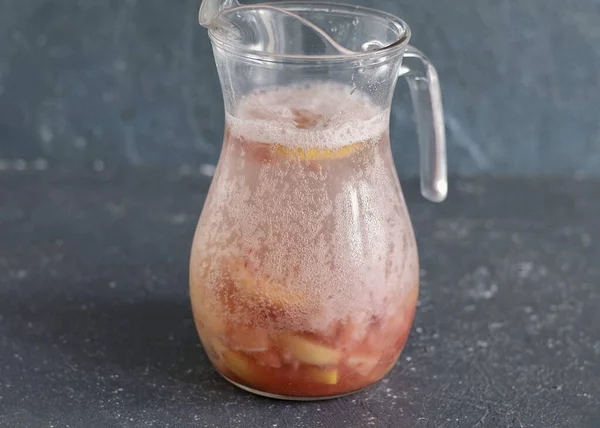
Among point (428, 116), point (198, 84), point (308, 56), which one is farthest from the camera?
point (198, 84)

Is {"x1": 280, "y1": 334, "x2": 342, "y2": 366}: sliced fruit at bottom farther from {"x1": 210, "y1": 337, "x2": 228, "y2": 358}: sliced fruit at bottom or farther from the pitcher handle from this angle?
the pitcher handle

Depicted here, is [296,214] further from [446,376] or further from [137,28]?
[137,28]

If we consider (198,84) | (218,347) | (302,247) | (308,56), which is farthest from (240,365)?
(198,84)

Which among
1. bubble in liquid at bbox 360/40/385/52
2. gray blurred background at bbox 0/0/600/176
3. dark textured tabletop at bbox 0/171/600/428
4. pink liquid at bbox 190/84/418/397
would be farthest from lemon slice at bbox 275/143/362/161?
gray blurred background at bbox 0/0/600/176

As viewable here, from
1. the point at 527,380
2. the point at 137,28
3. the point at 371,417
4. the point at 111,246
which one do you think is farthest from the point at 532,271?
the point at 137,28

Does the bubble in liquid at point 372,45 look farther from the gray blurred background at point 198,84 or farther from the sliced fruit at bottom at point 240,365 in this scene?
the gray blurred background at point 198,84

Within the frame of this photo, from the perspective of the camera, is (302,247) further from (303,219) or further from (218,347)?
(218,347)
